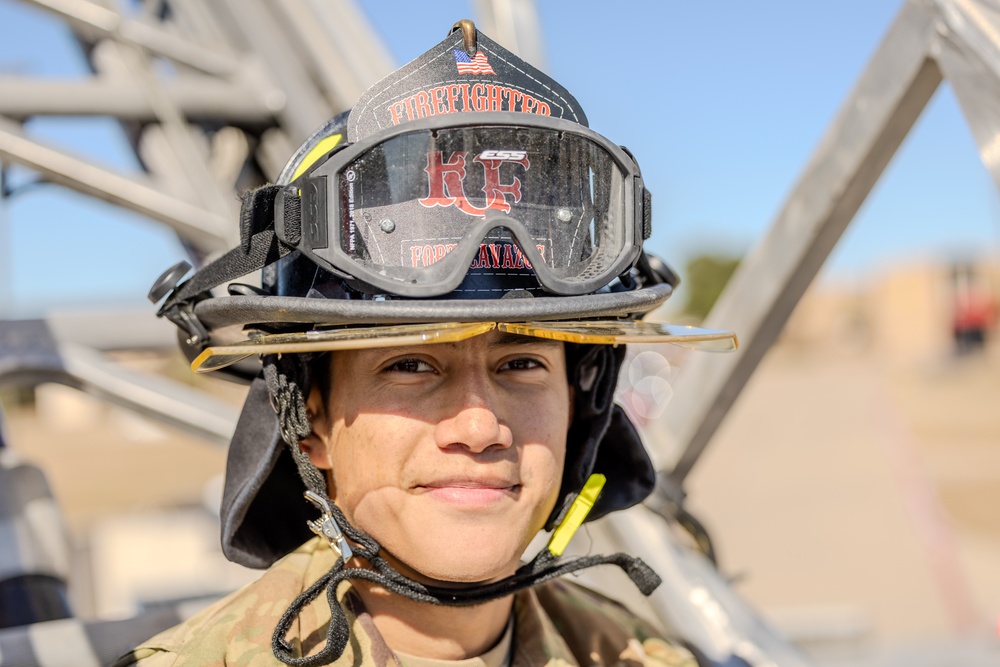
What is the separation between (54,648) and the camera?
1784mm

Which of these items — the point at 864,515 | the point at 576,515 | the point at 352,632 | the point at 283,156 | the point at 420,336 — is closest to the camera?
the point at 420,336

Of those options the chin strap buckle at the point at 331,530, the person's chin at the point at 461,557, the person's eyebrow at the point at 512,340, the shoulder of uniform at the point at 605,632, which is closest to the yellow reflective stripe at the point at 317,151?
the person's eyebrow at the point at 512,340

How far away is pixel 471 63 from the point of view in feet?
5.01

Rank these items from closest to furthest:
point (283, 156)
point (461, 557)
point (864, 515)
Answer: point (461, 557) < point (283, 156) < point (864, 515)

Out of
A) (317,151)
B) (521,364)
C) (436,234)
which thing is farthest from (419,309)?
(317,151)

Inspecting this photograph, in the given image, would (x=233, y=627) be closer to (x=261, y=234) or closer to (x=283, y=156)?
(x=261, y=234)

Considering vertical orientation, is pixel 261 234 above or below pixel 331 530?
above

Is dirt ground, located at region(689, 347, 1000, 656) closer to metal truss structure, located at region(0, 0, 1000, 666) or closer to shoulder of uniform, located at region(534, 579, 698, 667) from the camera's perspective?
metal truss structure, located at region(0, 0, 1000, 666)

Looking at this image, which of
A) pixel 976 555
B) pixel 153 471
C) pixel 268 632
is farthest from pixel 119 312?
pixel 153 471

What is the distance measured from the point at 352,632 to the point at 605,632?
535mm

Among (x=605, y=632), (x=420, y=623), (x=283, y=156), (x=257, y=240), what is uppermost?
(x=283, y=156)

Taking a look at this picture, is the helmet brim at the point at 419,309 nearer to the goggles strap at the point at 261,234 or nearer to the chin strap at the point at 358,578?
the goggles strap at the point at 261,234

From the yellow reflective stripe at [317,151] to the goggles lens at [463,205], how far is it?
0.49ft

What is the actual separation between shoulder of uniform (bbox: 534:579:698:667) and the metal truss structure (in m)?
0.18
